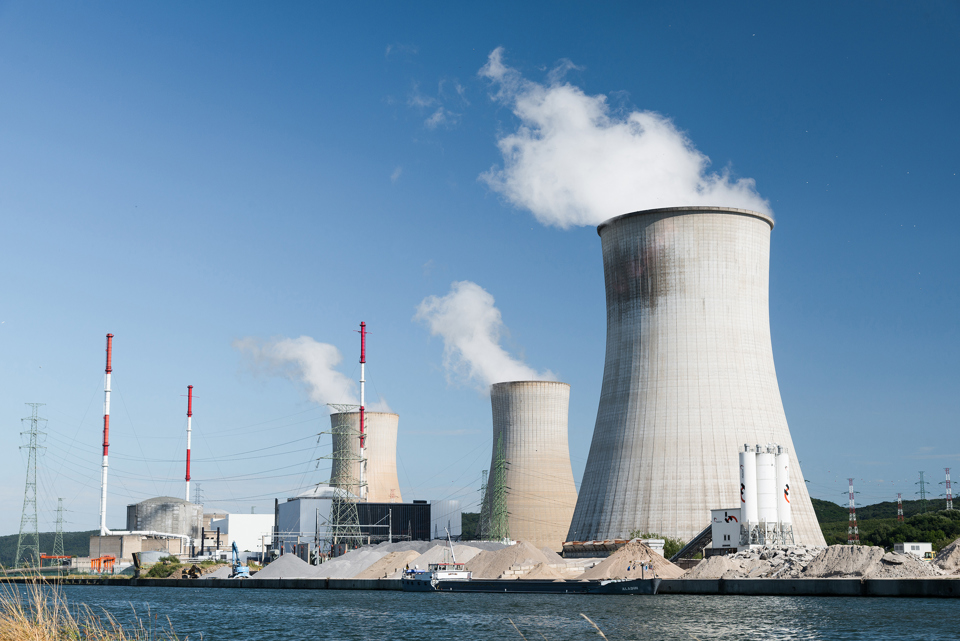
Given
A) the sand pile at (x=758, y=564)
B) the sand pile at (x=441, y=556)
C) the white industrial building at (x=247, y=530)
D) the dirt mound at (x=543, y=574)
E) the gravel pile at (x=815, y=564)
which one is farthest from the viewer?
the white industrial building at (x=247, y=530)

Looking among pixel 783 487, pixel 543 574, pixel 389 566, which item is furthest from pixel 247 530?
pixel 783 487

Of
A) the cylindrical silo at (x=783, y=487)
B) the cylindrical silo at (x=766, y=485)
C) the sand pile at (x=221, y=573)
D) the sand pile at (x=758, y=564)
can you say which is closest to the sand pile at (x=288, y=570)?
the sand pile at (x=221, y=573)

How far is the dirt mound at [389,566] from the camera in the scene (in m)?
50.8

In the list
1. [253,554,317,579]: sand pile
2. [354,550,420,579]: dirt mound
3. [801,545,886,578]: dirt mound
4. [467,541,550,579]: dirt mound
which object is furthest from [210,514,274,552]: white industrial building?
[801,545,886,578]: dirt mound

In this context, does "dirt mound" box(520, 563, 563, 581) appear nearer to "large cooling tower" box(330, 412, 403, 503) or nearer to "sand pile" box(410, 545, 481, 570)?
"sand pile" box(410, 545, 481, 570)

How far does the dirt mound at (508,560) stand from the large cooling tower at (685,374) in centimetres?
633

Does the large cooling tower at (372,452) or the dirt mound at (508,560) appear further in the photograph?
the large cooling tower at (372,452)

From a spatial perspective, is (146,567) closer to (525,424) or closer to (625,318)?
(525,424)

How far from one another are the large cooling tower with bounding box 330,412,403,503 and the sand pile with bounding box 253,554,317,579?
8763 mm

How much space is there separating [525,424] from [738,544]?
18724mm

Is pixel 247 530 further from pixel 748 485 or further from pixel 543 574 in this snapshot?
pixel 748 485

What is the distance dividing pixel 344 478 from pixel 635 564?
32.1 metres

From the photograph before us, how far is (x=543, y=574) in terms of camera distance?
40.4 m

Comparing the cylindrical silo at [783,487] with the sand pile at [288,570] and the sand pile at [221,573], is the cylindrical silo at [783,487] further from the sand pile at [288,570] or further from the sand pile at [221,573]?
the sand pile at [221,573]
